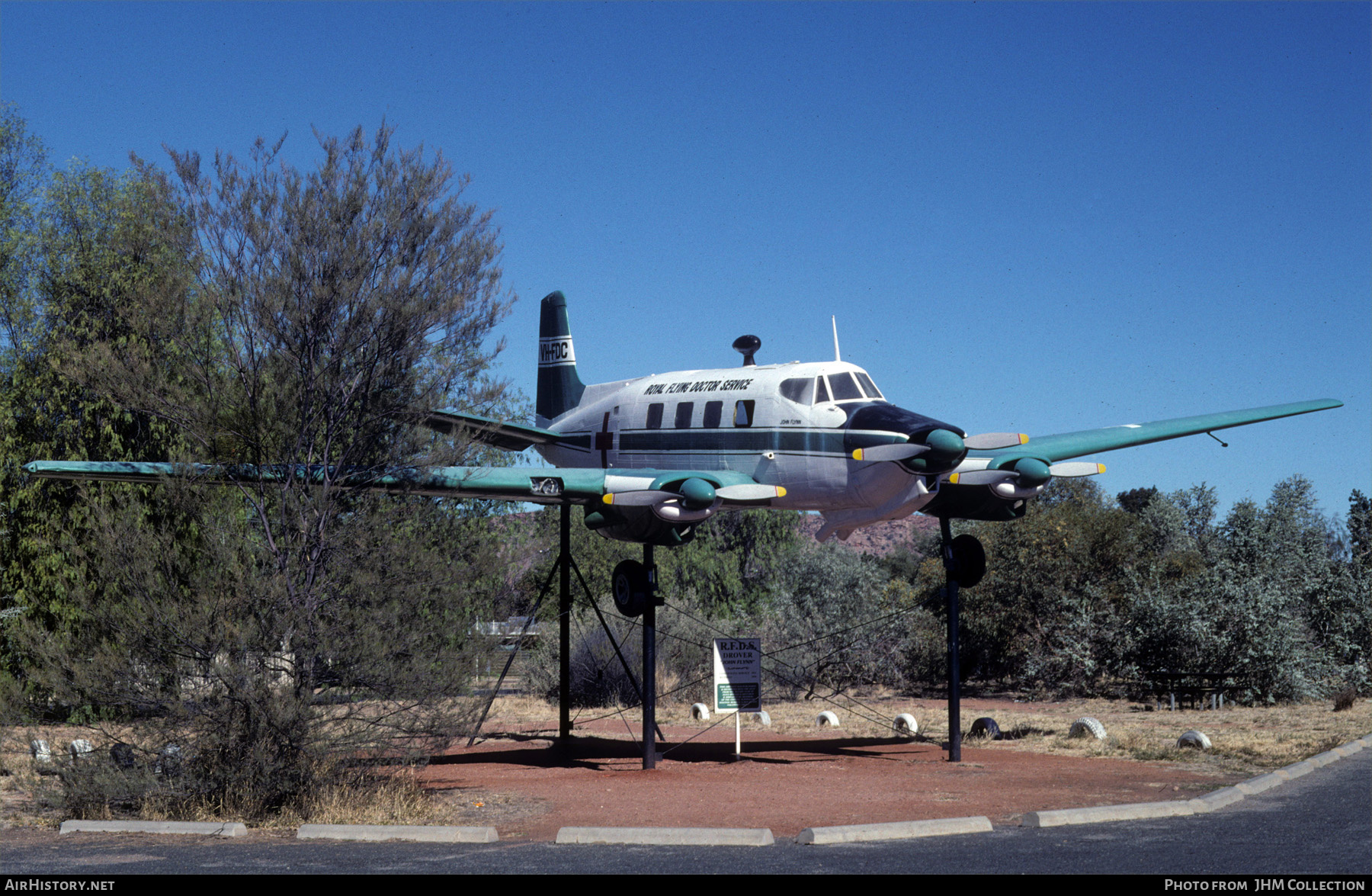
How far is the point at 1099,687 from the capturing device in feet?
110

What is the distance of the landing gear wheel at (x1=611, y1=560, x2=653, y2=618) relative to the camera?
17.9 m

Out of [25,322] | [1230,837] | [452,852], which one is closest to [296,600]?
[452,852]

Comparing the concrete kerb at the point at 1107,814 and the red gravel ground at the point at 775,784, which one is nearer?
the concrete kerb at the point at 1107,814

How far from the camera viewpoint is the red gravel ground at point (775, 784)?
1341 cm

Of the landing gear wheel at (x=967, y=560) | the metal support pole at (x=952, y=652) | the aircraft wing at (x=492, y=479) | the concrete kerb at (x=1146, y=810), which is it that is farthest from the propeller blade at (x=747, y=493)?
the concrete kerb at (x=1146, y=810)

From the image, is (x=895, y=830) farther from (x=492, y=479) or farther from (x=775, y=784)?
(x=492, y=479)

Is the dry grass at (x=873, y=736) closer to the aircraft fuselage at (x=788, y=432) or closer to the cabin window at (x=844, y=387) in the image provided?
the aircraft fuselage at (x=788, y=432)

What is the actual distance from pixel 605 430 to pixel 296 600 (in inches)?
263

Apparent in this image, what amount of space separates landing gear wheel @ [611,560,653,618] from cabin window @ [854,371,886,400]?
4461 mm

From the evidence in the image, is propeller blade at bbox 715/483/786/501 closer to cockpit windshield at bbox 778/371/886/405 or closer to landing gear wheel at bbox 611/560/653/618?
cockpit windshield at bbox 778/371/886/405

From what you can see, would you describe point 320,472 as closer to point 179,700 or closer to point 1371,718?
point 179,700

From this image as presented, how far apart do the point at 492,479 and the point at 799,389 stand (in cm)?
487

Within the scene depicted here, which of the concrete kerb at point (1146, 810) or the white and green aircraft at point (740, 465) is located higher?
the white and green aircraft at point (740, 465)

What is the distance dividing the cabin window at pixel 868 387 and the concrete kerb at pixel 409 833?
8.98m
